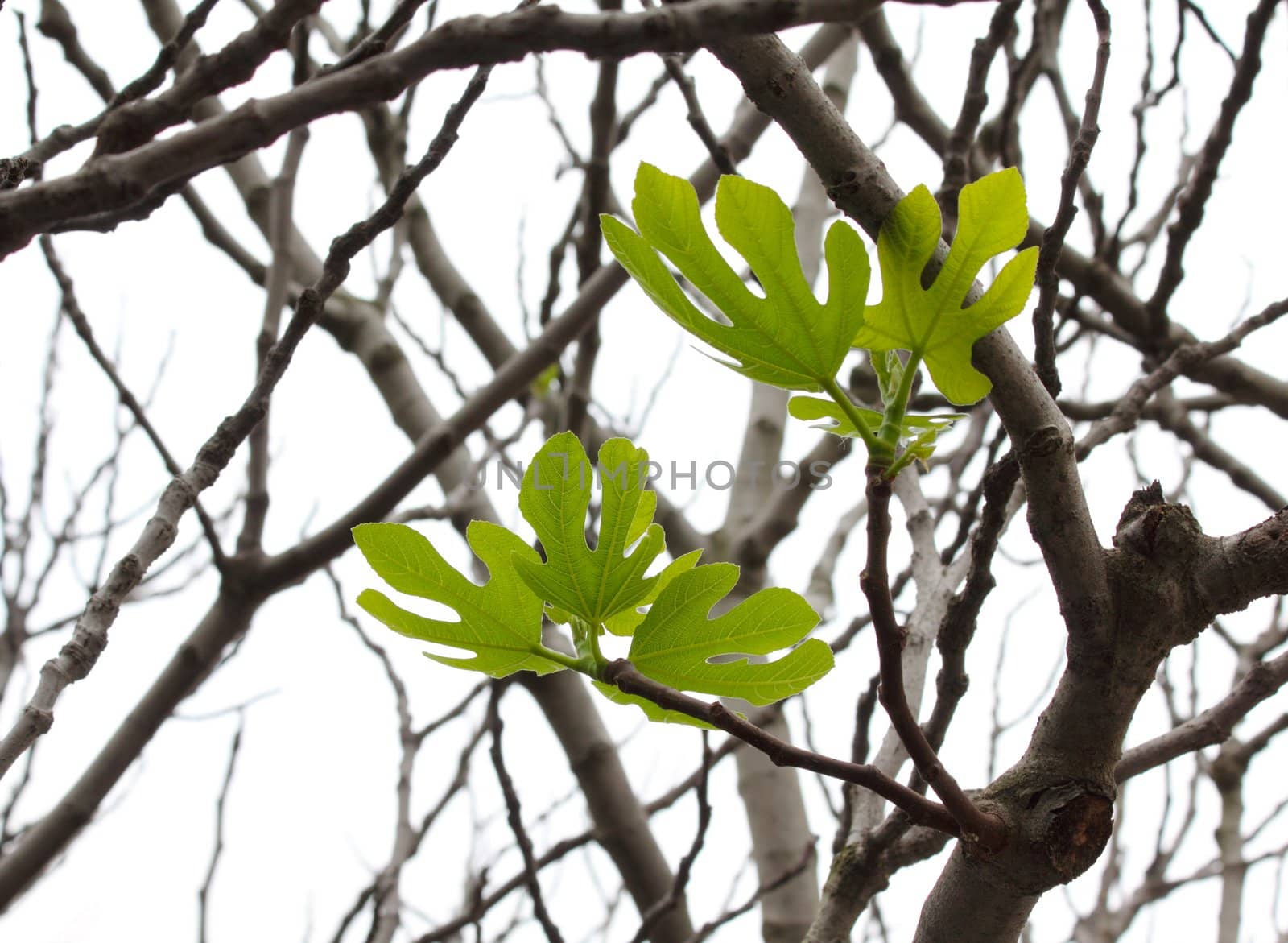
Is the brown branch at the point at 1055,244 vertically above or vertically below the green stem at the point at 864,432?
above

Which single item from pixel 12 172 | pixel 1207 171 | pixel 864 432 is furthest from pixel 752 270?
pixel 1207 171

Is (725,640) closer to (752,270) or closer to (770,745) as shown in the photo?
(770,745)

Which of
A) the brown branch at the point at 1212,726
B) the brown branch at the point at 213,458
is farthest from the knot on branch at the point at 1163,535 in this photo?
the brown branch at the point at 213,458

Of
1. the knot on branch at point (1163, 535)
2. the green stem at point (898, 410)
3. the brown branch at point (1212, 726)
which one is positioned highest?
the brown branch at point (1212, 726)

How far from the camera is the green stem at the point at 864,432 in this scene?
0.52 m

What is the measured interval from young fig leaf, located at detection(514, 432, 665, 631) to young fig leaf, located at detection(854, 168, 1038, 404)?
146 millimetres

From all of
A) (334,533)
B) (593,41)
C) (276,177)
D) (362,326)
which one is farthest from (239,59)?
(362,326)

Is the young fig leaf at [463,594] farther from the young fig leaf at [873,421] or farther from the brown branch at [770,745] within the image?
the young fig leaf at [873,421]

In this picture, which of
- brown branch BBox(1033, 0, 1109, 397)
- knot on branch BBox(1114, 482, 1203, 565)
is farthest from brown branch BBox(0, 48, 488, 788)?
knot on branch BBox(1114, 482, 1203, 565)

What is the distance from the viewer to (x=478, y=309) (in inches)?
86.2

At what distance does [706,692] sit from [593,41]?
36cm

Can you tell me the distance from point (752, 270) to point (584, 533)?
6.4 inches

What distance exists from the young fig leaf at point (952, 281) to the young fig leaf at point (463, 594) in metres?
0.23

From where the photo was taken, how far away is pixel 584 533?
56 cm
